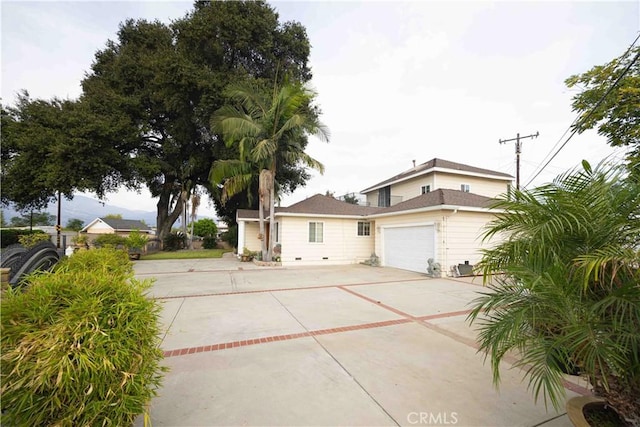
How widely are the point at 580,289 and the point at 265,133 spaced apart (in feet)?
44.9

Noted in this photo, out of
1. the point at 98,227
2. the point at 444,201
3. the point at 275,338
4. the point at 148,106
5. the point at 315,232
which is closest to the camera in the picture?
the point at 275,338

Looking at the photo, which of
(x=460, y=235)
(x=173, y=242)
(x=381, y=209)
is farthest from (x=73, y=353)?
(x=173, y=242)

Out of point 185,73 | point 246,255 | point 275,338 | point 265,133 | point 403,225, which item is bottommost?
point 275,338

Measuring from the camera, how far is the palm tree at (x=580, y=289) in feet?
5.70

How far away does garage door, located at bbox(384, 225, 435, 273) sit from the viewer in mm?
11688

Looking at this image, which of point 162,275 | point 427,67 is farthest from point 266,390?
point 427,67

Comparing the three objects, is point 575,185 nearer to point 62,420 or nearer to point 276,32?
point 62,420

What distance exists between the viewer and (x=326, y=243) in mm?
15227

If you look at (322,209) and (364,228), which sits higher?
(322,209)

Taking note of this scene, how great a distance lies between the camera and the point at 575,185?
2188 millimetres

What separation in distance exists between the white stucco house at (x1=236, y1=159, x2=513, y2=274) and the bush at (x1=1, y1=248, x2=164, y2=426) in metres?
8.90

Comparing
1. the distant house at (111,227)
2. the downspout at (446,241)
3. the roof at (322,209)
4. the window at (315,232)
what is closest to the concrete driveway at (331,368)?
the downspout at (446,241)

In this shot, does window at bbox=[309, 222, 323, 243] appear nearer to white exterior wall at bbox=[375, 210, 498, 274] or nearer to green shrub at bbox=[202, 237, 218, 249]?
white exterior wall at bbox=[375, 210, 498, 274]
